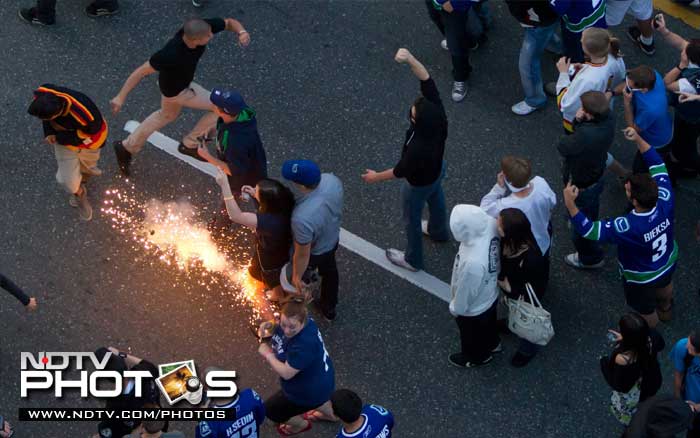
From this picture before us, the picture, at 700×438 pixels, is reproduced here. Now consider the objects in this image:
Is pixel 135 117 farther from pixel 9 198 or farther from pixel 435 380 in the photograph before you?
pixel 435 380

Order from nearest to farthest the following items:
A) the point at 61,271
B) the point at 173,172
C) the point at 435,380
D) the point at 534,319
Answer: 1. the point at 534,319
2. the point at 435,380
3. the point at 61,271
4. the point at 173,172

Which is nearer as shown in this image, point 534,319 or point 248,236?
point 534,319

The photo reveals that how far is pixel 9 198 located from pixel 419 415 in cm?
430

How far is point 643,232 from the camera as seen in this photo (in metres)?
6.80

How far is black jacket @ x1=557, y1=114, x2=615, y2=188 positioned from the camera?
7203mm

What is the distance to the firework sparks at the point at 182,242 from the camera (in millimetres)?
7852

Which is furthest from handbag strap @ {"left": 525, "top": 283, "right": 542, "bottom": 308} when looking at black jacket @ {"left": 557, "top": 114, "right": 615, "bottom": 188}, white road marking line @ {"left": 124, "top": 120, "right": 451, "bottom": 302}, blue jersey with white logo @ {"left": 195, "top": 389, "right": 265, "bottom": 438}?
blue jersey with white logo @ {"left": 195, "top": 389, "right": 265, "bottom": 438}

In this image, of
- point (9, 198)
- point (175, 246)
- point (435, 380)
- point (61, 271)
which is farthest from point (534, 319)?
point (9, 198)


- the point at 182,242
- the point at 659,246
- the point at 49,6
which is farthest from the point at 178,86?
the point at 659,246

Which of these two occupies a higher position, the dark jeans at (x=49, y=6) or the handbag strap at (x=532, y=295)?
the handbag strap at (x=532, y=295)

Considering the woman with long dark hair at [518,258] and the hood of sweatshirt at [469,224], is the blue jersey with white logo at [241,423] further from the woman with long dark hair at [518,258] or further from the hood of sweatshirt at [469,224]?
the woman with long dark hair at [518,258]

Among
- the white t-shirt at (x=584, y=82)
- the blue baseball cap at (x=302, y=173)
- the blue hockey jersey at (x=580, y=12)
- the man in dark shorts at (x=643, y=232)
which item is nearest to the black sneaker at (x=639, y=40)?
the blue hockey jersey at (x=580, y=12)

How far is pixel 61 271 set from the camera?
790cm

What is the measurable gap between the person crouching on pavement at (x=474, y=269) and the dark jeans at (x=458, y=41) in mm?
2947
